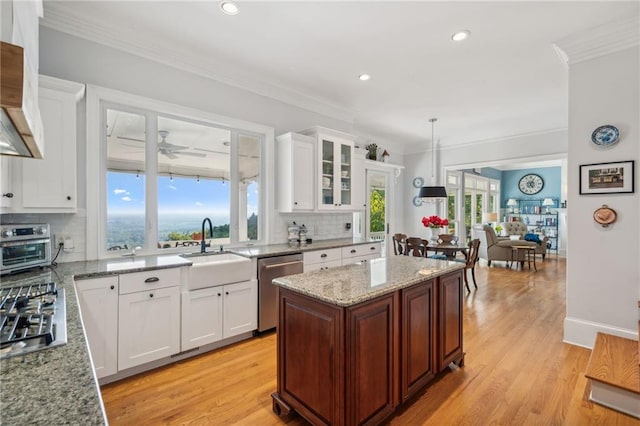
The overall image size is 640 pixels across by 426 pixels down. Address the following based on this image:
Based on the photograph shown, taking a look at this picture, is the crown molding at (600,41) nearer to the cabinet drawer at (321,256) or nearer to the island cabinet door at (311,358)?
the cabinet drawer at (321,256)

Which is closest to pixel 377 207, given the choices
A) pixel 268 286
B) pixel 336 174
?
pixel 336 174

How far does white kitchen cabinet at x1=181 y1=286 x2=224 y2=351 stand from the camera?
2.73 metres

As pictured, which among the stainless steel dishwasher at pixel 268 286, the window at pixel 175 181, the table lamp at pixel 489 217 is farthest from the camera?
the table lamp at pixel 489 217

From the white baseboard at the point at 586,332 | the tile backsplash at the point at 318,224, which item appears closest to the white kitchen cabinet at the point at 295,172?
the tile backsplash at the point at 318,224

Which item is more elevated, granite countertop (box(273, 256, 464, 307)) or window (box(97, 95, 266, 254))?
window (box(97, 95, 266, 254))

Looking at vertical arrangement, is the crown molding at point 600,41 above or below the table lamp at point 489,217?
above

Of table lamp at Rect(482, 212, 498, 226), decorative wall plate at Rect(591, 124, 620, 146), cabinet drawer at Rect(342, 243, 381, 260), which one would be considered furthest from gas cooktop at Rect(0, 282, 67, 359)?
table lamp at Rect(482, 212, 498, 226)

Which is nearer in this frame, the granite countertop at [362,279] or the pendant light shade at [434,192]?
the granite countertop at [362,279]

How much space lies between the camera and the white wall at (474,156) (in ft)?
18.5

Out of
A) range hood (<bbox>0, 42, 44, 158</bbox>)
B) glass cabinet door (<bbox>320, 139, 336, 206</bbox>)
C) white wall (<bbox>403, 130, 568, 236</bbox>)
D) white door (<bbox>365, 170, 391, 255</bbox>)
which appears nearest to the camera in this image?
range hood (<bbox>0, 42, 44, 158</bbox>)

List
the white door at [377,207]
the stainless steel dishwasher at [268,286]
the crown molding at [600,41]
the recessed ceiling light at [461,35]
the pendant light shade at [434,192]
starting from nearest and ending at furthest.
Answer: the crown molding at [600,41] < the recessed ceiling light at [461,35] < the stainless steel dishwasher at [268,286] < the pendant light shade at [434,192] < the white door at [377,207]

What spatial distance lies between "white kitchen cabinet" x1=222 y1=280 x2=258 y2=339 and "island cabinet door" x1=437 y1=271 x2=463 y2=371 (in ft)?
5.93

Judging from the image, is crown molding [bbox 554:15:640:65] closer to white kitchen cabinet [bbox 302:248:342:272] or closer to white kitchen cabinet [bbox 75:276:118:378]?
white kitchen cabinet [bbox 302:248:342:272]

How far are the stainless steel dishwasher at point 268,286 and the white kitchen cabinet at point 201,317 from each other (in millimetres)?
436
